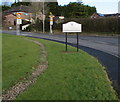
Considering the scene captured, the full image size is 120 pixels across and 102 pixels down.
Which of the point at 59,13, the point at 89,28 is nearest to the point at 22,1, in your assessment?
the point at 59,13

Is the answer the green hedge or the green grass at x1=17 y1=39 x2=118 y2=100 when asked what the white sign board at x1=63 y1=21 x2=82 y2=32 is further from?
the green hedge

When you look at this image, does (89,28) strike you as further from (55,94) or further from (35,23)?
(55,94)

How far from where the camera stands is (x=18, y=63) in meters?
7.52

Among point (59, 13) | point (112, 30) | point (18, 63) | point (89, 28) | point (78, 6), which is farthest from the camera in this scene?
point (59, 13)

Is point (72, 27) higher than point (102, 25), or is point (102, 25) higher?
point (102, 25)

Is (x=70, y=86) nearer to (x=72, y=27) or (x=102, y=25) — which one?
(x=72, y=27)

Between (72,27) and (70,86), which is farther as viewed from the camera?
(72,27)

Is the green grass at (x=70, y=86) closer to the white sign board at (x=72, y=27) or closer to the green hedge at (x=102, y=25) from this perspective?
the white sign board at (x=72, y=27)

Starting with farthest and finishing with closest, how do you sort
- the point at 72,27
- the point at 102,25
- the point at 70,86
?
1. the point at 102,25
2. the point at 72,27
3. the point at 70,86

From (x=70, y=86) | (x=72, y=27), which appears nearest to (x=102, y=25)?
(x=72, y=27)

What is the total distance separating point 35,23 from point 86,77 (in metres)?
36.0

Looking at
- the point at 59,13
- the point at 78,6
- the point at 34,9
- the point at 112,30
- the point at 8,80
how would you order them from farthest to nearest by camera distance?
the point at 59,13
the point at 34,9
the point at 78,6
the point at 112,30
the point at 8,80

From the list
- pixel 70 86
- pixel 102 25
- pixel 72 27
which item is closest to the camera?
pixel 70 86

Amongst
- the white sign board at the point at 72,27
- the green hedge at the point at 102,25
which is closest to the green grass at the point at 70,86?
the white sign board at the point at 72,27
